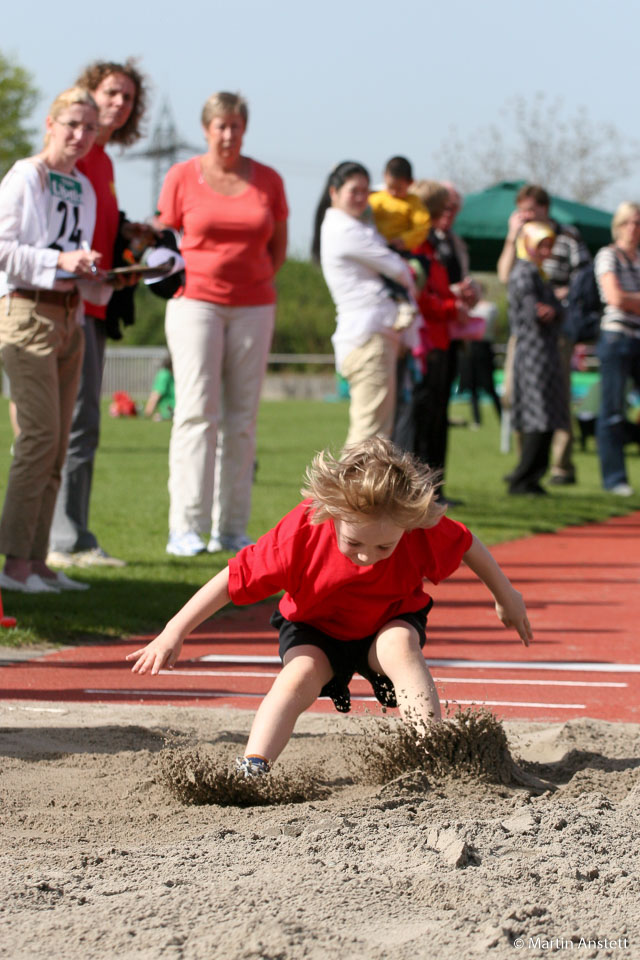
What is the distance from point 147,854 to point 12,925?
0.54 metres

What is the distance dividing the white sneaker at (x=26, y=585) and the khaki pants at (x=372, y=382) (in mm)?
2947

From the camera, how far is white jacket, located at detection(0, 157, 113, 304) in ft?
20.3

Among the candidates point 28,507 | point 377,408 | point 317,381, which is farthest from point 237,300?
point 317,381

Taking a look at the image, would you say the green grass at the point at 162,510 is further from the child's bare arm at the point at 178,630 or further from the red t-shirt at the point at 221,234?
the child's bare arm at the point at 178,630

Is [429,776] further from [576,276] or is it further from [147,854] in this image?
[576,276]

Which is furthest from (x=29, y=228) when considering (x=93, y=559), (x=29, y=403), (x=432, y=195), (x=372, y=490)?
(x=432, y=195)

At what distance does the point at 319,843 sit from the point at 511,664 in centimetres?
275

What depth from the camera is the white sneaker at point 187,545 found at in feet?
26.3

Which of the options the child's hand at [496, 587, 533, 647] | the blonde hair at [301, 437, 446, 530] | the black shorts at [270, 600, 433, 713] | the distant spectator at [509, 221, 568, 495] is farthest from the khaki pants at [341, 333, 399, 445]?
the blonde hair at [301, 437, 446, 530]

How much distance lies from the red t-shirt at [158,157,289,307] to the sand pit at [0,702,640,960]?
12.5 feet

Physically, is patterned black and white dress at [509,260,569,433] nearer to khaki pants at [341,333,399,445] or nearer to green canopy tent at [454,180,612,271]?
khaki pants at [341,333,399,445]

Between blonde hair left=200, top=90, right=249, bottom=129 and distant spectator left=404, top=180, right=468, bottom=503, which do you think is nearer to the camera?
blonde hair left=200, top=90, right=249, bottom=129

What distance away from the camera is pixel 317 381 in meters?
42.1

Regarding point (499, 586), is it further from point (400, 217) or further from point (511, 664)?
point (400, 217)
